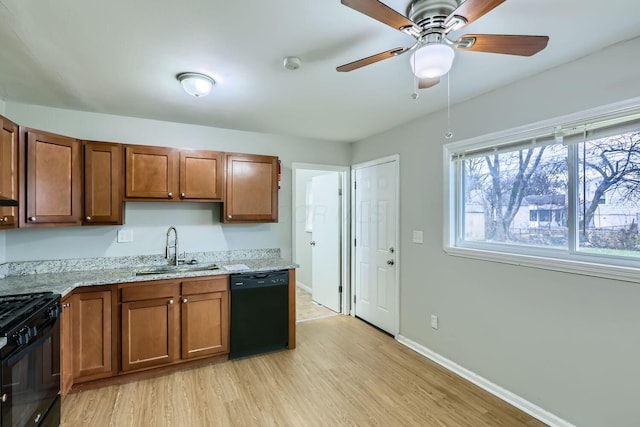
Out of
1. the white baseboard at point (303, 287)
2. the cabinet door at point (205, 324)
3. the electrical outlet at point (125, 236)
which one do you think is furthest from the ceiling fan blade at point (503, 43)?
the white baseboard at point (303, 287)

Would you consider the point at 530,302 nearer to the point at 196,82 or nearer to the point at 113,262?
the point at 196,82

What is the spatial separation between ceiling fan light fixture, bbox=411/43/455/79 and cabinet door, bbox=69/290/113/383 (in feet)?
9.17

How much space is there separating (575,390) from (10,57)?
4.16 m

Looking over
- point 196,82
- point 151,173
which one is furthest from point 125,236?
point 196,82

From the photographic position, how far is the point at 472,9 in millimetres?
1235

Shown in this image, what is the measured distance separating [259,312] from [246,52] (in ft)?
7.52

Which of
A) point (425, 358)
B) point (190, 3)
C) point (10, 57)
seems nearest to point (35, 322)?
point (10, 57)

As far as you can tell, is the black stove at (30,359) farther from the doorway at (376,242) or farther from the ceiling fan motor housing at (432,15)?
the doorway at (376,242)

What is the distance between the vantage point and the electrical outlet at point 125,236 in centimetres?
313

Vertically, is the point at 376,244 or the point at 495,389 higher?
the point at 376,244

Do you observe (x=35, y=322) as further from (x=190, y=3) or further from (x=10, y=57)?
(x=190, y=3)

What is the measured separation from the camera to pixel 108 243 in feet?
10.2

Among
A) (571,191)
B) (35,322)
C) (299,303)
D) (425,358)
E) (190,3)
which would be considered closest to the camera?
(190,3)

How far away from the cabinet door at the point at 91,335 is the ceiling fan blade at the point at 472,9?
3.00m
